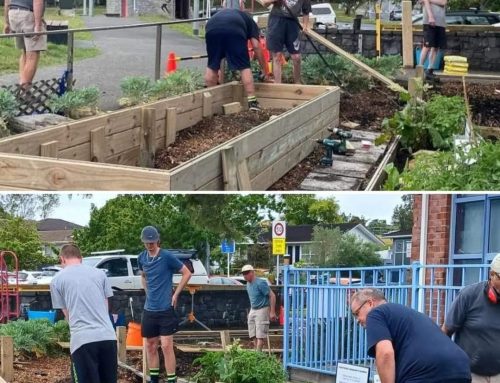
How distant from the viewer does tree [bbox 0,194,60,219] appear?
7809 mm

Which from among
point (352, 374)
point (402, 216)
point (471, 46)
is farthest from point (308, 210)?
point (352, 374)

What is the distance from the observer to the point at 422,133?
32.3 feet

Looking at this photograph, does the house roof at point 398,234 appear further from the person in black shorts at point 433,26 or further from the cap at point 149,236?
the cap at point 149,236

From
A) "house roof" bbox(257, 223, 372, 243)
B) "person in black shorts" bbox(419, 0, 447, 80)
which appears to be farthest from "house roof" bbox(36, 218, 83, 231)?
"person in black shorts" bbox(419, 0, 447, 80)

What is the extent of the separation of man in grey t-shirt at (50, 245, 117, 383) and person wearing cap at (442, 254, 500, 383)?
86.6 inches

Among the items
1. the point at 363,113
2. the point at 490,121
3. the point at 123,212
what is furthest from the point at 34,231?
the point at 490,121

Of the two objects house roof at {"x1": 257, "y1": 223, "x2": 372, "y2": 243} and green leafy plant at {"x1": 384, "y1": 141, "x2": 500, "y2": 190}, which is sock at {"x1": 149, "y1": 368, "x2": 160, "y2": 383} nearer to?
green leafy plant at {"x1": 384, "y1": 141, "x2": 500, "y2": 190}

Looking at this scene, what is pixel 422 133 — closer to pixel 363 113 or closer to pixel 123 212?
pixel 363 113

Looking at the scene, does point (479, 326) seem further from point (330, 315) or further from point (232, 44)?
point (232, 44)

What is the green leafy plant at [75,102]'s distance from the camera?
9.21 meters

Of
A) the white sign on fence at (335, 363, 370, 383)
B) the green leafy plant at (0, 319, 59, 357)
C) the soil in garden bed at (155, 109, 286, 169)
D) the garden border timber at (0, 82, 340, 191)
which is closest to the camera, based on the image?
the garden border timber at (0, 82, 340, 191)

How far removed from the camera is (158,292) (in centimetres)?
700

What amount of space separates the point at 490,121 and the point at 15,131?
20.8 ft

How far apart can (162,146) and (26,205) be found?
1.72 metres
